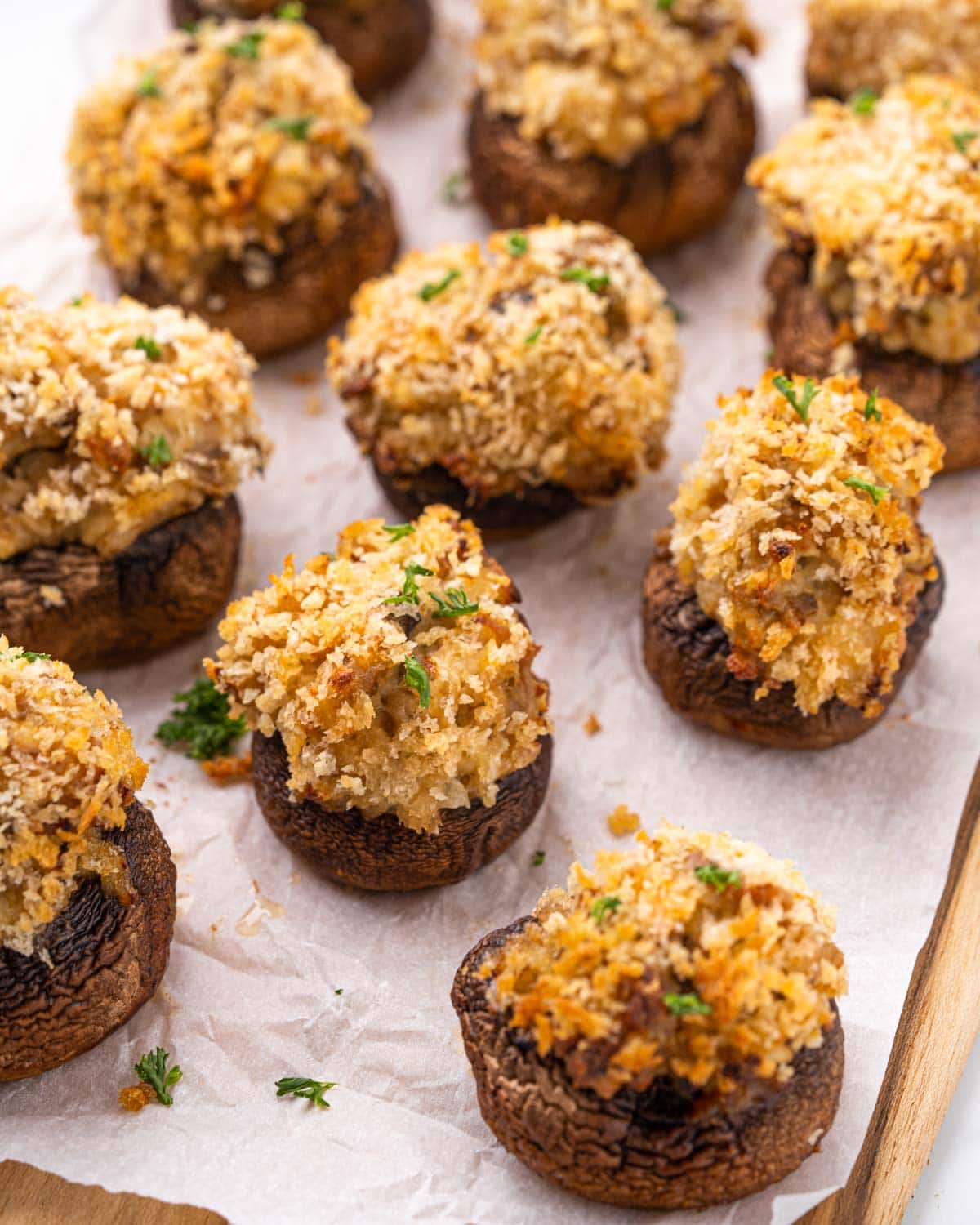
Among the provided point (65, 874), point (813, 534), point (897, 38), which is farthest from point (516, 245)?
point (65, 874)

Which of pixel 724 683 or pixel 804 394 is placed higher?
pixel 804 394

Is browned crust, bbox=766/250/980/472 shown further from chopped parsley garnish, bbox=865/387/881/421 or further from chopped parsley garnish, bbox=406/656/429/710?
chopped parsley garnish, bbox=406/656/429/710

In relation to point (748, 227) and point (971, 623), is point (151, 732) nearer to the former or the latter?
point (971, 623)

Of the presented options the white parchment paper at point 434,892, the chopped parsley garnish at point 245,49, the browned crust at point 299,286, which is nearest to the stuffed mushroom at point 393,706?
the white parchment paper at point 434,892

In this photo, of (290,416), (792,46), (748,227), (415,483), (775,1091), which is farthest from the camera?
(792,46)

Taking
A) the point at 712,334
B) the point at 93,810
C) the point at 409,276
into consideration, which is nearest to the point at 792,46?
the point at 712,334

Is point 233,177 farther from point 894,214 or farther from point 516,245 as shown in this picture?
point 894,214
